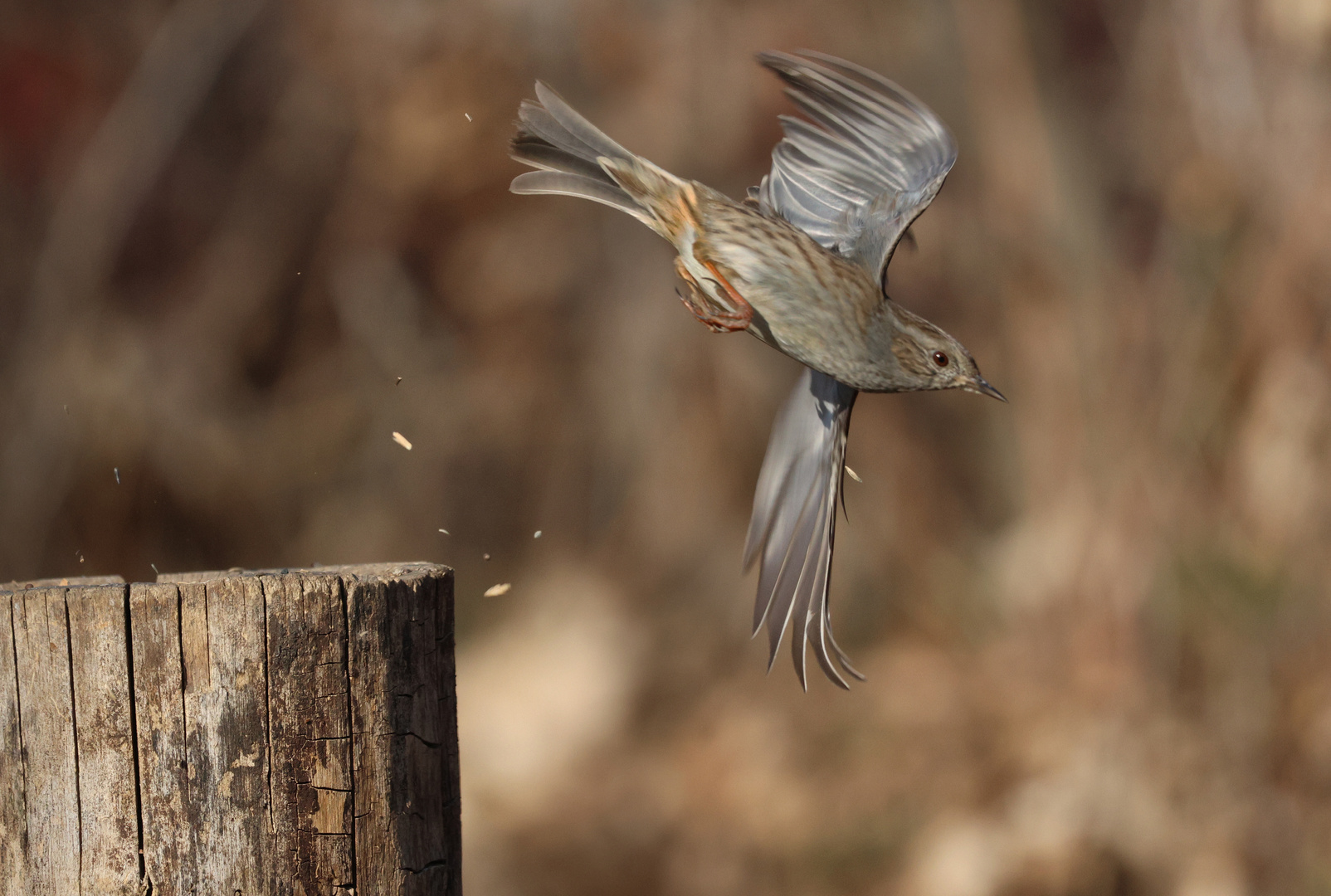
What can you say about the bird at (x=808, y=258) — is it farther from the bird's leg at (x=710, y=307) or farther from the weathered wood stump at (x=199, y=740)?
the weathered wood stump at (x=199, y=740)

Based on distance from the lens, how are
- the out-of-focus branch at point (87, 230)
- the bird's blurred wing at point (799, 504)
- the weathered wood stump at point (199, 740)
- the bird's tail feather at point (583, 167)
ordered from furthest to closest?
the out-of-focus branch at point (87, 230) < the bird's tail feather at point (583, 167) < the bird's blurred wing at point (799, 504) < the weathered wood stump at point (199, 740)

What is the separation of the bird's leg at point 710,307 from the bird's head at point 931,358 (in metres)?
0.34

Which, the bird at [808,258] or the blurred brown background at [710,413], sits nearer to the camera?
the bird at [808,258]

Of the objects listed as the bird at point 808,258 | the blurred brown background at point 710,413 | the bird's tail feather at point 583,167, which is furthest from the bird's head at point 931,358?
the blurred brown background at point 710,413

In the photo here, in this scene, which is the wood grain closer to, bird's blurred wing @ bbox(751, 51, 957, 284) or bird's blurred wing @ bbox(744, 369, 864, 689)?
bird's blurred wing @ bbox(744, 369, 864, 689)

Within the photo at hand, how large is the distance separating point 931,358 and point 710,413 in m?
6.34

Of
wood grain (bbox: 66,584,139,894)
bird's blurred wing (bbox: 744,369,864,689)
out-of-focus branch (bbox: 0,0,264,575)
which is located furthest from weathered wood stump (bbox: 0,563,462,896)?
out-of-focus branch (bbox: 0,0,264,575)

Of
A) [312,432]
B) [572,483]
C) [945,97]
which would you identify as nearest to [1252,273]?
[945,97]

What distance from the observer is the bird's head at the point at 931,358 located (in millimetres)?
2920

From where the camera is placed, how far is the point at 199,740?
2.21m

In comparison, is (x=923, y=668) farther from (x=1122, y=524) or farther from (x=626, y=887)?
(x=626, y=887)

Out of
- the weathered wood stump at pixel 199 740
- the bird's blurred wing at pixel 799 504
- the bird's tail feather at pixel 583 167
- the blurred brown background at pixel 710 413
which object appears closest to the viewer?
the weathered wood stump at pixel 199 740

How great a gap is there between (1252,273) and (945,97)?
7.83ft

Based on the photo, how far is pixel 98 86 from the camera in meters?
10.0
